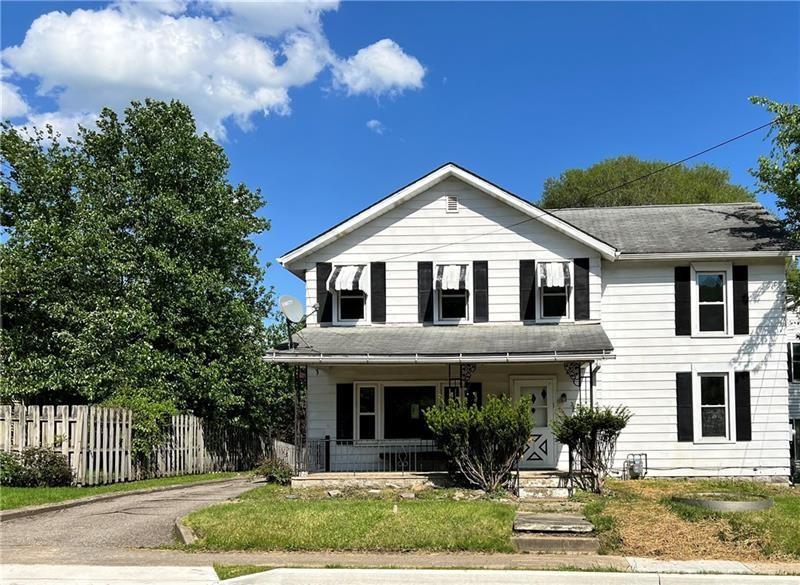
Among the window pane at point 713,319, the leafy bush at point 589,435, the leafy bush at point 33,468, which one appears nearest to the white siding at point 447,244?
the window pane at point 713,319

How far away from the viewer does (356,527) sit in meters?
10.8

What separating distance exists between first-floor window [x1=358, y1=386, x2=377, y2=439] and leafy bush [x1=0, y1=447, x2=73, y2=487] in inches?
262

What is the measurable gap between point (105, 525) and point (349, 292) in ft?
28.7

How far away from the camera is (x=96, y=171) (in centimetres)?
2384

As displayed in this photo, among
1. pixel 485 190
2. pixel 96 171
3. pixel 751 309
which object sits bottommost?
pixel 751 309

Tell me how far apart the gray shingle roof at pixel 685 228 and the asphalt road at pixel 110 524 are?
11.6 metres

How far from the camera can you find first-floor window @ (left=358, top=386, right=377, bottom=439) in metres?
18.5

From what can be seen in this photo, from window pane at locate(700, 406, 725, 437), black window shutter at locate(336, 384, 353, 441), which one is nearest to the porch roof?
black window shutter at locate(336, 384, 353, 441)

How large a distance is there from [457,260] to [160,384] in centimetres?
952

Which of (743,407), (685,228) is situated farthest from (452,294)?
(743,407)

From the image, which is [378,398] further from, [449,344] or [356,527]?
[356,527]

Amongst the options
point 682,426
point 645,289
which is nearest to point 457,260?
point 645,289

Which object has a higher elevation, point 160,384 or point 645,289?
point 645,289

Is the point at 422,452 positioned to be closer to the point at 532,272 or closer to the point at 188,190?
the point at 532,272
